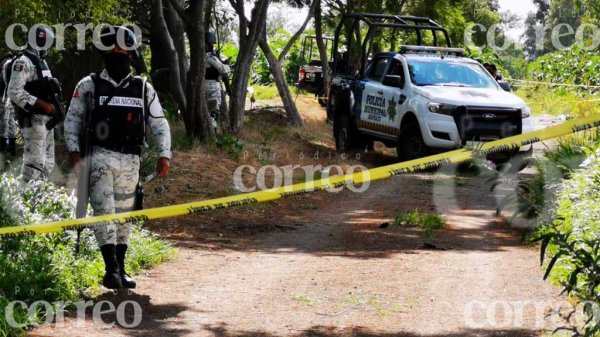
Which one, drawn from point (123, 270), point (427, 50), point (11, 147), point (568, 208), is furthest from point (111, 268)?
point (427, 50)

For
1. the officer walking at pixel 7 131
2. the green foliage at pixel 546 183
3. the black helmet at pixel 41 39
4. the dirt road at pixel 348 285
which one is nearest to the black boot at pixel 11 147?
the officer walking at pixel 7 131

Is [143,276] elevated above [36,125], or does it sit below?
below

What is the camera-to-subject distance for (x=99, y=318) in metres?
7.62

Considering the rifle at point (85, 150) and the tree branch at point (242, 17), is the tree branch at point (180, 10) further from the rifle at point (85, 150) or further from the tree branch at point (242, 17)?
the rifle at point (85, 150)

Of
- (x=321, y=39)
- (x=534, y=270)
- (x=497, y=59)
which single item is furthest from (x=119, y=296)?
(x=497, y=59)

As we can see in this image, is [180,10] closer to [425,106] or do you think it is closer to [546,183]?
[425,106]

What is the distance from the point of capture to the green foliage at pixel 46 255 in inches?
307

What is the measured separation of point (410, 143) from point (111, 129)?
30.9 ft

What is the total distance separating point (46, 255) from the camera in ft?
27.8

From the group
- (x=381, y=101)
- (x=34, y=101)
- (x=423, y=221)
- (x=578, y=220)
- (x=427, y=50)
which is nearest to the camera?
(x=578, y=220)

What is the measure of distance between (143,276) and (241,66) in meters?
11.9

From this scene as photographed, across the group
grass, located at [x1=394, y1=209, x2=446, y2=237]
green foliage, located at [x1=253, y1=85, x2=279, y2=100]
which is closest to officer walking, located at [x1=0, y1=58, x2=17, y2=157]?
grass, located at [x1=394, y1=209, x2=446, y2=237]

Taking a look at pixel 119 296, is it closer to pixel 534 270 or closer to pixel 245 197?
pixel 245 197

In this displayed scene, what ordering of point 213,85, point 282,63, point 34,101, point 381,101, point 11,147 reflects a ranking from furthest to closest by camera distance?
point 282,63
point 213,85
point 381,101
point 11,147
point 34,101
